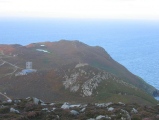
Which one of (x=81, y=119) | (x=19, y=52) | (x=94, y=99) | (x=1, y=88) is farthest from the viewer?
(x=19, y=52)

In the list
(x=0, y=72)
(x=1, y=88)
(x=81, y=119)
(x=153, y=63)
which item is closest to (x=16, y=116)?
(x=81, y=119)

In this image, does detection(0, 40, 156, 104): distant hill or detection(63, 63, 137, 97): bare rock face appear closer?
detection(0, 40, 156, 104): distant hill

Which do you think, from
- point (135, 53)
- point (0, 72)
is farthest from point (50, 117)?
point (135, 53)

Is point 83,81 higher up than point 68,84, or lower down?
higher up

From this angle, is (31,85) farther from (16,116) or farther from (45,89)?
(16,116)

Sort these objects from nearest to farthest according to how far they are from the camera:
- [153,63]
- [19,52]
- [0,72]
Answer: [0,72]
[19,52]
[153,63]

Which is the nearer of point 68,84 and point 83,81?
point 83,81

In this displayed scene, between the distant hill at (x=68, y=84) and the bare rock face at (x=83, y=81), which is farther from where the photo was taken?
the bare rock face at (x=83, y=81)

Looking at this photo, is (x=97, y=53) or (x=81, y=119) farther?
(x=97, y=53)

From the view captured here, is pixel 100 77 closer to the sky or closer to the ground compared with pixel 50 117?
closer to the ground
